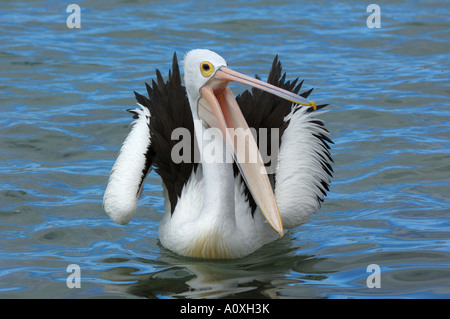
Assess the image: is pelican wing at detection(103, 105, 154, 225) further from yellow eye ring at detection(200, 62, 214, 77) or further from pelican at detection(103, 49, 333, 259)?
yellow eye ring at detection(200, 62, 214, 77)

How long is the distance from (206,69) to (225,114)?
33cm

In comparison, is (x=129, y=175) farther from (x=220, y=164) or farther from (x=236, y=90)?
(x=236, y=90)

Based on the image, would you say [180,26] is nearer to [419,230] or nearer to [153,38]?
[153,38]

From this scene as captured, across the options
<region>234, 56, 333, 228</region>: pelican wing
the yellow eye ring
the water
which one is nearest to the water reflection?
the water

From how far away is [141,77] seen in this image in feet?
33.0

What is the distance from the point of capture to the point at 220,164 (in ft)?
17.0

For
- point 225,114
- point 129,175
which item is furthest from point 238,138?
point 129,175

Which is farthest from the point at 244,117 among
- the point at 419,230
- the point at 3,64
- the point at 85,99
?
the point at 3,64

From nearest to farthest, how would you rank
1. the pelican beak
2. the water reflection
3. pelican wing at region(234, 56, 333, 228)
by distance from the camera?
1. the water reflection
2. the pelican beak
3. pelican wing at region(234, 56, 333, 228)

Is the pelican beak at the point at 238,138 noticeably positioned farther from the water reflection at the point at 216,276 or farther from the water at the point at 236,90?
the water at the point at 236,90

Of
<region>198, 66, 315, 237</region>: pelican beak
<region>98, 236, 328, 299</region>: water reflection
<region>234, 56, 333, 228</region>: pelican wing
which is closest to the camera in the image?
<region>98, 236, 328, 299</region>: water reflection

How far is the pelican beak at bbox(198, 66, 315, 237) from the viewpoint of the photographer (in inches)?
199

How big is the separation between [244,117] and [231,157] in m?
0.49

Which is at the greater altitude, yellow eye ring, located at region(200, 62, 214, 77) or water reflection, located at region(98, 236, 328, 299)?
yellow eye ring, located at region(200, 62, 214, 77)
